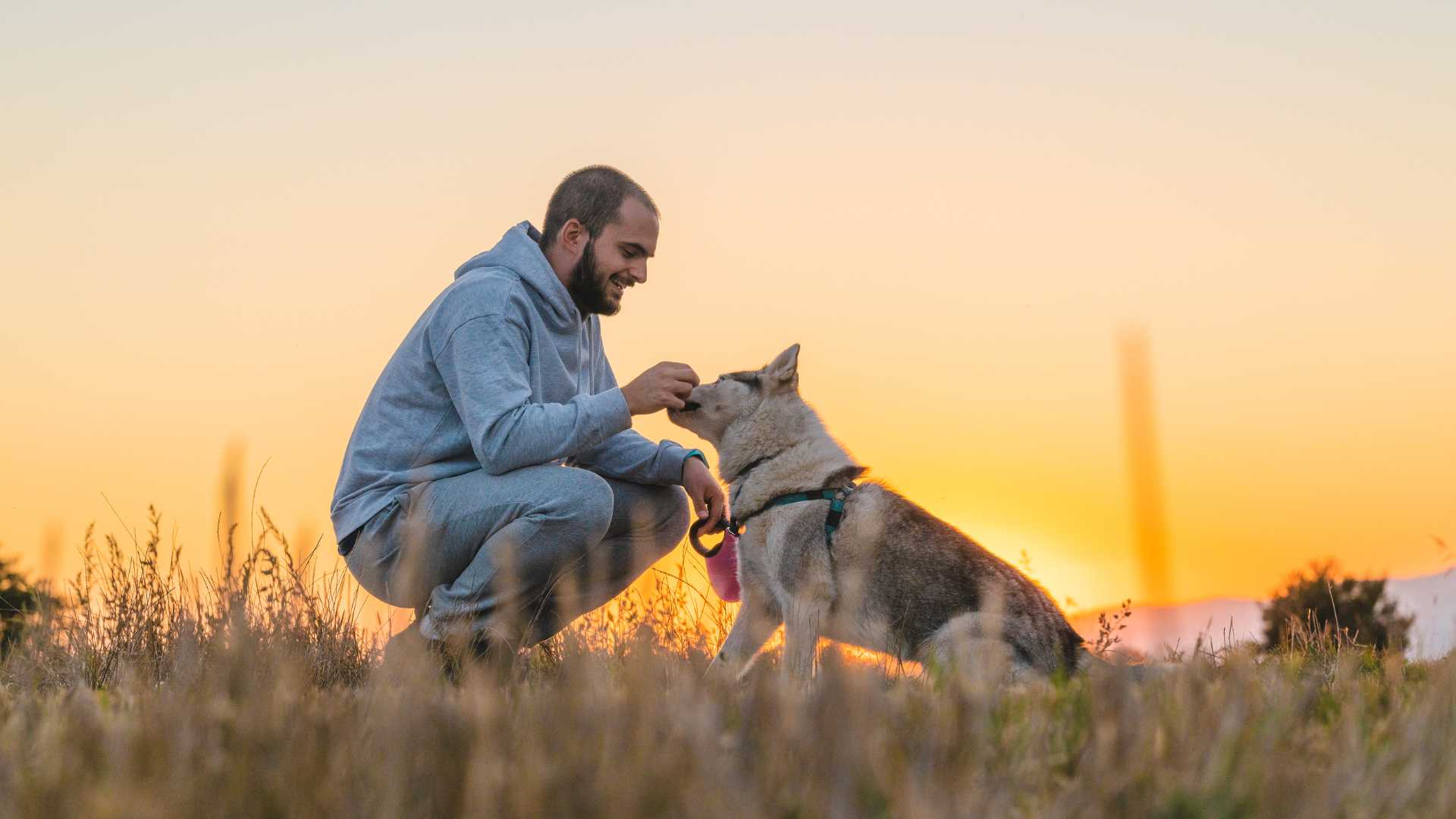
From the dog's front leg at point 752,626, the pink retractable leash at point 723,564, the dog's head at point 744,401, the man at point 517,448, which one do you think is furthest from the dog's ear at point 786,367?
the dog's front leg at point 752,626

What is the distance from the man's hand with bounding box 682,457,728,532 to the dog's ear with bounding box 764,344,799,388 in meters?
0.61

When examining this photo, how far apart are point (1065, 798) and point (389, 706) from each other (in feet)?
4.41

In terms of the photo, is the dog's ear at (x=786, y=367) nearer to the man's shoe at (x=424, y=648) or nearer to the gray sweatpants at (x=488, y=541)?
the gray sweatpants at (x=488, y=541)

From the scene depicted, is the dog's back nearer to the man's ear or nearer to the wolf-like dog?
the wolf-like dog

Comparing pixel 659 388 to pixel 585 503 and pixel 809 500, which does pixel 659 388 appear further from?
pixel 809 500

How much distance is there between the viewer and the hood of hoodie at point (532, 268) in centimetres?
577

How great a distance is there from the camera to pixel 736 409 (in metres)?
6.42

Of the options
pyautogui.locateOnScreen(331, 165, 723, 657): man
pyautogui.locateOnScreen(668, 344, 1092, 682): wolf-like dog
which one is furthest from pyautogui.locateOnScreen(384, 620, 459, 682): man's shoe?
pyautogui.locateOnScreen(668, 344, 1092, 682): wolf-like dog

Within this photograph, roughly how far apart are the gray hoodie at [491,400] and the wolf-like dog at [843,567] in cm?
46

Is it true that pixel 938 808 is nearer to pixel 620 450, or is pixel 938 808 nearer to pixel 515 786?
pixel 515 786

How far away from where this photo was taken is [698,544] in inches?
249

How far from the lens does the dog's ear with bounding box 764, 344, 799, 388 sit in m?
6.29

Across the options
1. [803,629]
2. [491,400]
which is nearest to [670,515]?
[803,629]

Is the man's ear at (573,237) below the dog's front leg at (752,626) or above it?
above
